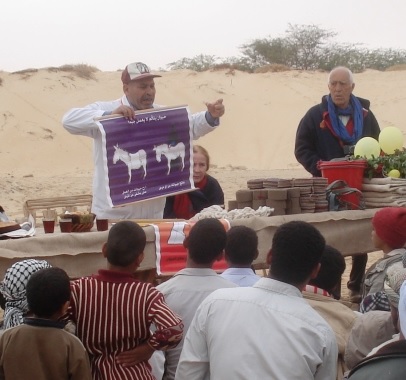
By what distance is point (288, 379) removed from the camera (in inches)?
123

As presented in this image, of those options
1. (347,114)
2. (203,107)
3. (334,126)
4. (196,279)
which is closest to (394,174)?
(334,126)

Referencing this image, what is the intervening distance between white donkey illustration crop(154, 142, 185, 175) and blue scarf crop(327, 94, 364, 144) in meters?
1.61

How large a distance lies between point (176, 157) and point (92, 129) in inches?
29.1

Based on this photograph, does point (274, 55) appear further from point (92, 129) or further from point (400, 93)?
point (92, 129)

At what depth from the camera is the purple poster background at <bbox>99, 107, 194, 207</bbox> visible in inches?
246

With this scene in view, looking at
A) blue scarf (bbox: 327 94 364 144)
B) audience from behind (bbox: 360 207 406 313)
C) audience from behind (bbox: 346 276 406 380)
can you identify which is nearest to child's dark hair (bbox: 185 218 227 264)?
audience from behind (bbox: 360 207 406 313)

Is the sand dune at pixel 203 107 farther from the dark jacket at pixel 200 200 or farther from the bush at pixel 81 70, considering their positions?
the dark jacket at pixel 200 200

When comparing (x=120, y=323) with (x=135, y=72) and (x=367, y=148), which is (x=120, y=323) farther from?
(x=367, y=148)

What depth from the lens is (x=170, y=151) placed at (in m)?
6.57

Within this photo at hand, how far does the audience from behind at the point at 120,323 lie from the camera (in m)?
3.73

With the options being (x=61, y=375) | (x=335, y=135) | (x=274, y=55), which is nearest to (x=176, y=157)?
(x=335, y=135)

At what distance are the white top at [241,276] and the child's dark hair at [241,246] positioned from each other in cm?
5

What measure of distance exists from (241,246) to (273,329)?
1.28 metres

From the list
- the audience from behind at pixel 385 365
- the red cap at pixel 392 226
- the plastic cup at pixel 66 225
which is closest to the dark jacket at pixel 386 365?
the audience from behind at pixel 385 365
